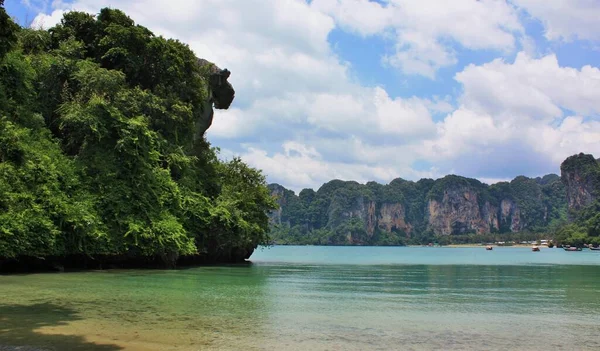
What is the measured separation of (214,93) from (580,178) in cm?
15338

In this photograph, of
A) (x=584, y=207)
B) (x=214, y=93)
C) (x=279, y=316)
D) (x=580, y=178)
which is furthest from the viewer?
(x=580, y=178)

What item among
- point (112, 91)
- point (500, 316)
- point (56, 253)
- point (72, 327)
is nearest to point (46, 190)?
point (56, 253)

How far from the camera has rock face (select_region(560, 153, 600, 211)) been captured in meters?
162

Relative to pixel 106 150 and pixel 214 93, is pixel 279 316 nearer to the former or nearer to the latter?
pixel 106 150

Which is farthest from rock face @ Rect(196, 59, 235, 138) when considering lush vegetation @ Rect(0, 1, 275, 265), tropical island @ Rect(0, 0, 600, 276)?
lush vegetation @ Rect(0, 1, 275, 265)

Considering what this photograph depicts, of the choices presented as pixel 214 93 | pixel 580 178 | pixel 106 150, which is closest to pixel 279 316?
pixel 106 150

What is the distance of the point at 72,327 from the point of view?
11.7 m

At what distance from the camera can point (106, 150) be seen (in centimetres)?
2964

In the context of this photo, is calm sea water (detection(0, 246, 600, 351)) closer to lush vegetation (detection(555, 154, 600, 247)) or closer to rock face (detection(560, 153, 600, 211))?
lush vegetation (detection(555, 154, 600, 247))

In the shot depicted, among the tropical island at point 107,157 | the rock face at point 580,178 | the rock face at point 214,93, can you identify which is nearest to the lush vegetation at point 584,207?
the rock face at point 580,178

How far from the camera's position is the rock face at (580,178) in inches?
6388

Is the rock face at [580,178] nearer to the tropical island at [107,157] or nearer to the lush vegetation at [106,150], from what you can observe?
the tropical island at [107,157]

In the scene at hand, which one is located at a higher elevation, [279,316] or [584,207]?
[584,207]

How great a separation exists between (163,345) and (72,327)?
2.67m
